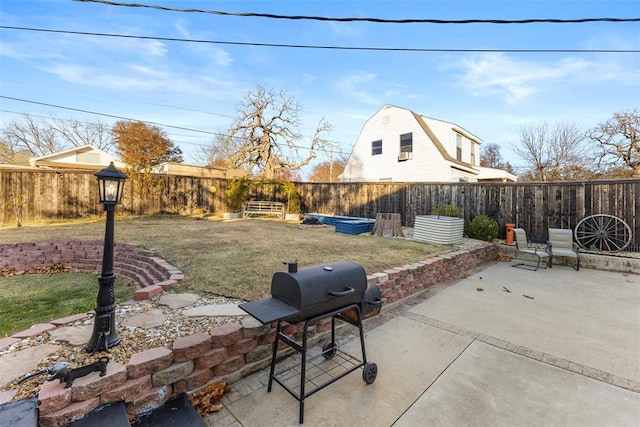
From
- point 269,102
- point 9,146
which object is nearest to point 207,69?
point 269,102

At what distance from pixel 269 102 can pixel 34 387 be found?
20.7 meters

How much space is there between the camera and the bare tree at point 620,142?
546 inches

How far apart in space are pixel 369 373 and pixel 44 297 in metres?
4.15

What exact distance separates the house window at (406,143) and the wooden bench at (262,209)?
7.67m

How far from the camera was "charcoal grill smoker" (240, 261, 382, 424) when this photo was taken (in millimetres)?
1641

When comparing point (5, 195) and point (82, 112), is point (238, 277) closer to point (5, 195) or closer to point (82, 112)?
point (5, 195)

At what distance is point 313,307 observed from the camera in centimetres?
172

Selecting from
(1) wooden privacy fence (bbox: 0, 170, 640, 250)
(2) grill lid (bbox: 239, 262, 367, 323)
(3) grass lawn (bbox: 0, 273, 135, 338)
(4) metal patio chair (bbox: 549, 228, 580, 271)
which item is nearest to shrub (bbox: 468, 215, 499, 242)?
(1) wooden privacy fence (bbox: 0, 170, 640, 250)

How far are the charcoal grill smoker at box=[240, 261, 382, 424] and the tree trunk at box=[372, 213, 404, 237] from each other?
565cm

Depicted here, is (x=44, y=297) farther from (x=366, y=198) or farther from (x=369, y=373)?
(x=366, y=198)

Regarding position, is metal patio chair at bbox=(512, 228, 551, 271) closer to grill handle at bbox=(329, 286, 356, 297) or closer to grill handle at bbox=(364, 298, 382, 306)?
grill handle at bbox=(364, 298, 382, 306)

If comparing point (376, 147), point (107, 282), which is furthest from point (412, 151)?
point (107, 282)

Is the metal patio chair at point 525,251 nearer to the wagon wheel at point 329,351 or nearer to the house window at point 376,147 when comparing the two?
the wagon wheel at point 329,351

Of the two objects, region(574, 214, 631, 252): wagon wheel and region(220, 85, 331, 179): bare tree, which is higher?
region(220, 85, 331, 179): bare tree
